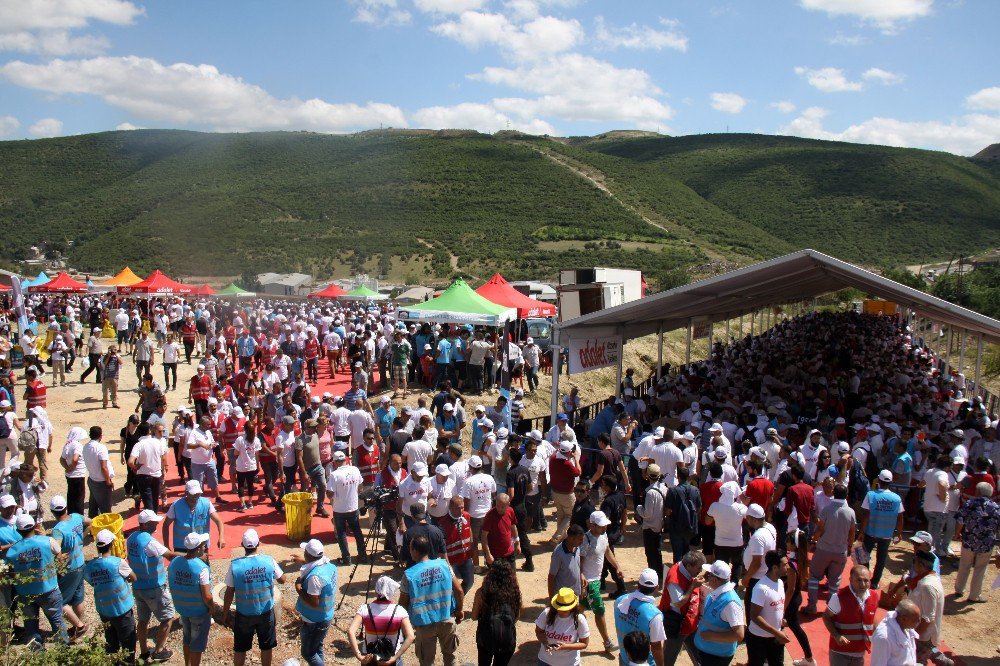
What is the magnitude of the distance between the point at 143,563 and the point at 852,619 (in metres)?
5.29

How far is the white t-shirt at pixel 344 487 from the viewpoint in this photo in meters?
7.42

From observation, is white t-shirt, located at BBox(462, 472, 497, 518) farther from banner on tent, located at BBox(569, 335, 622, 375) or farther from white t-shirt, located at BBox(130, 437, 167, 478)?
banner on tent, located at BBox(569, 335, 622, 375)


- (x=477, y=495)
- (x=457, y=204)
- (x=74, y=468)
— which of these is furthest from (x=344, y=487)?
(x=457, y=204)

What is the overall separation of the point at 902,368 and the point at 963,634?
38.9ft

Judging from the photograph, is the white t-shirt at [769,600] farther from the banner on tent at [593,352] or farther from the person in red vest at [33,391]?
the person in red vest at [33,391]

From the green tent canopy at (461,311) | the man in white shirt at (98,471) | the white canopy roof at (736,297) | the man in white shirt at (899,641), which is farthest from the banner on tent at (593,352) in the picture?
the man in white shirt at (899,641)

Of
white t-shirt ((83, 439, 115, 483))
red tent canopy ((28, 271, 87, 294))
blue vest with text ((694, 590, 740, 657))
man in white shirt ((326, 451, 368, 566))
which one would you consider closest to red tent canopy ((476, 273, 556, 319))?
man in white shirt ((326, 451, 368, 566))

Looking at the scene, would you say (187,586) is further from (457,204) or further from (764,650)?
(457,204)

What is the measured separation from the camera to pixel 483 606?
16.8 feet

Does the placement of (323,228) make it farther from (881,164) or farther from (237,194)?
(881,164)

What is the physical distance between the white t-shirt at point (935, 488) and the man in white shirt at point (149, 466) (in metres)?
8.92

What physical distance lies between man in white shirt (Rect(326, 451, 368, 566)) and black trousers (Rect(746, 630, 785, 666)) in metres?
4.05

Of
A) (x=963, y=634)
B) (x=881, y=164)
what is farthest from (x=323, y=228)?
(x=881, y=164)

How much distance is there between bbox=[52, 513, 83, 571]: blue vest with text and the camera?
6129 mm
